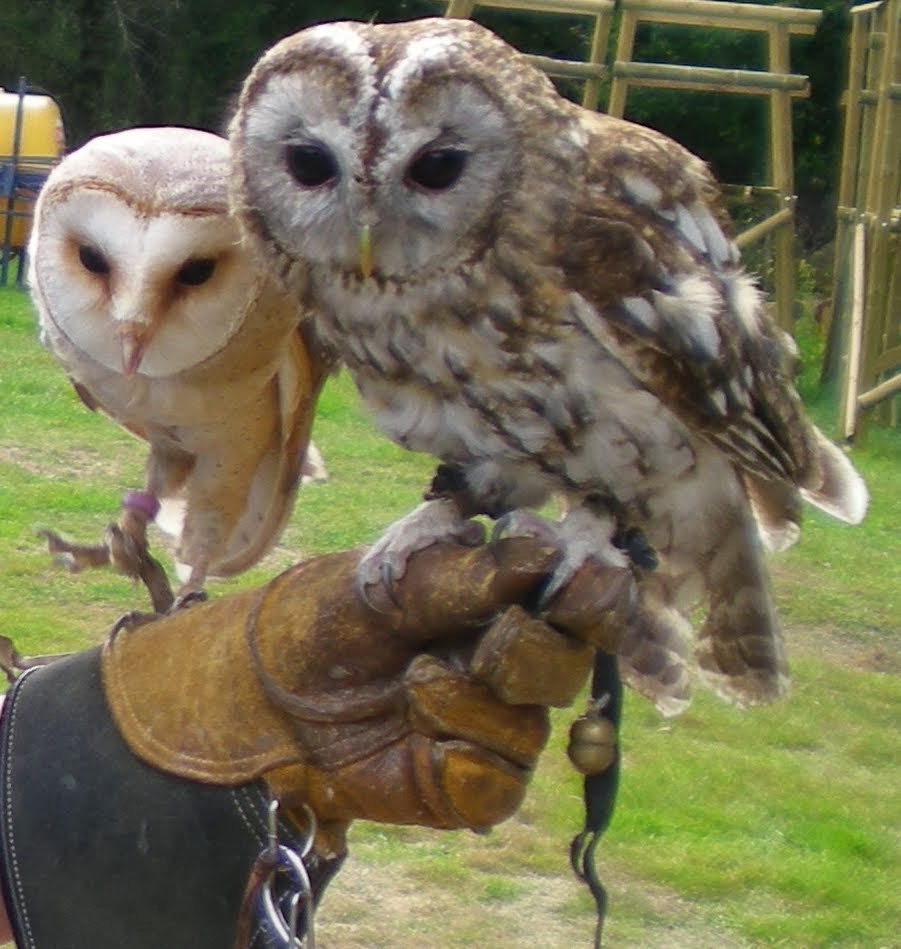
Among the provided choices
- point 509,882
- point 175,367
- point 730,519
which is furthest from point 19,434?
point 730,519

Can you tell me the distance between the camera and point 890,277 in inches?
312

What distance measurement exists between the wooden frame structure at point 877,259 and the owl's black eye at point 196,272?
5521 millimetres

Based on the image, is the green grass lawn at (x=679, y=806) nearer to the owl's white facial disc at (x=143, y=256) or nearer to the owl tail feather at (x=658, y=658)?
the owl's white facial disc at (x=143, y=256)

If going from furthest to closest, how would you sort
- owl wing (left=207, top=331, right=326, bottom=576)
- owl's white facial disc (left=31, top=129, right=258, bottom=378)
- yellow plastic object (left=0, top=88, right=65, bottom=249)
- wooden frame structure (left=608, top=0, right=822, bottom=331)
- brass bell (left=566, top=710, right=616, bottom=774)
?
yellow plastic object (left=0, top=88, right=65, bottom=249) < wooden frame structure (left=608, top=0, right=822, bottom=331) < owl wing (left=207, top=331, right=326, bottom=576) < owl's white facial disc (left=31, top=129, right=258, bottom=378) < brass bell (left=566, top=710, right=616, bottom=774)

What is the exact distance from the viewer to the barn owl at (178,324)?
87.7 inches

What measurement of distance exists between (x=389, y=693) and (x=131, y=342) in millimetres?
824

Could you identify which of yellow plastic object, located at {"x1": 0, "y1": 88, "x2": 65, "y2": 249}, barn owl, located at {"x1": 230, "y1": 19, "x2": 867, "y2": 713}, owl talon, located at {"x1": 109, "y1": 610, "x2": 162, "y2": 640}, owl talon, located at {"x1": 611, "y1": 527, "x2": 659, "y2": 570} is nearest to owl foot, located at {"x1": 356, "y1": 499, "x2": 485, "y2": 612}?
barn owl, located at {"x1": 230, "y1": 19, "x2": 867, "y2": 713}

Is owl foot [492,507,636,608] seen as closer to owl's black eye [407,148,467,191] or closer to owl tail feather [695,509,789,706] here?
owl tail feather [695,509,789,706]

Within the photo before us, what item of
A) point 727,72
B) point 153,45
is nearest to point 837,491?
point 727,72

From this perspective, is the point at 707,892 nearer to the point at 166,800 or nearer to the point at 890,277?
Result: the point at 166,800

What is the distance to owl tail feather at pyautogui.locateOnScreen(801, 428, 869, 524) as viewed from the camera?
229cm

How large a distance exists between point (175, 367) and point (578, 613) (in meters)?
0.97

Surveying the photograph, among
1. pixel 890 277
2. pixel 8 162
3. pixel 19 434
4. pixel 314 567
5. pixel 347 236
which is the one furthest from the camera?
pixel 8 162

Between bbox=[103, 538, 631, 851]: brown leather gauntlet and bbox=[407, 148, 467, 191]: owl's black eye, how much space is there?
0.48 meters
